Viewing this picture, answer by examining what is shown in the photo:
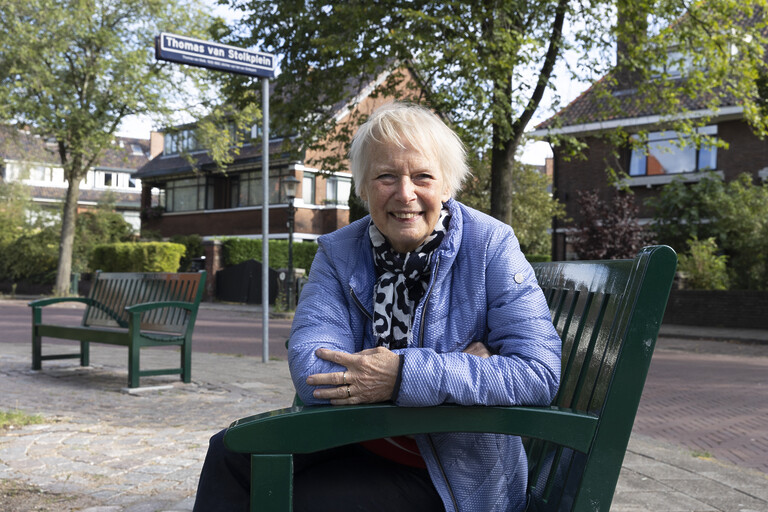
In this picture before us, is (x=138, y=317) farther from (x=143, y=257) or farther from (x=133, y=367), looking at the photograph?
(x=143, y=257)

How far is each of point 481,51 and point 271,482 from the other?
12.8 metres

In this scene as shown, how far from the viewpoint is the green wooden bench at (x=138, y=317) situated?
22.7 feet

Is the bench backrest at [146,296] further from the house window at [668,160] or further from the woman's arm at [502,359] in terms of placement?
the house window at [668,160]

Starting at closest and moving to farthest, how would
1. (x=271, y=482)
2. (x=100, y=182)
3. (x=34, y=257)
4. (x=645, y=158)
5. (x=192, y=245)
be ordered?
(x=271, y=482) → (x=645, y=158) → (x=192, y=245) → (x=34, y=257) → (x=100, y=182)

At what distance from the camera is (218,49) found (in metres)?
7.68

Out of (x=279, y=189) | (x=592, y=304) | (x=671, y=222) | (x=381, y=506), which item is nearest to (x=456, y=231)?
(x=592, y=304)

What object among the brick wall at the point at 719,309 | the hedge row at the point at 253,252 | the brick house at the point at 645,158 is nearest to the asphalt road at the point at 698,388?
the brick wall at the point at 719,309

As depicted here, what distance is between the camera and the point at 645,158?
26.4 m

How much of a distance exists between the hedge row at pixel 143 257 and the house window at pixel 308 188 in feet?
18.9

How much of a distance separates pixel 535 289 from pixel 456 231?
0.26m

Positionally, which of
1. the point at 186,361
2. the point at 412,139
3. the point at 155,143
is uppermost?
the point at 155,143

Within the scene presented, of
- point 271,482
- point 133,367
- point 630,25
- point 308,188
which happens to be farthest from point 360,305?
point 308,188

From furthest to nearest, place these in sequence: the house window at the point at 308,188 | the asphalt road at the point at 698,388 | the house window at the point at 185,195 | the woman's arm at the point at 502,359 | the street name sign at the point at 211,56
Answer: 1. the house window at the point at 185,195
2. the house window at the point at 308,188
3. the street name sign at the point at 211,56
4. the asphalt road at the point at 698,388
5. the woman's arm at the point at 502,359

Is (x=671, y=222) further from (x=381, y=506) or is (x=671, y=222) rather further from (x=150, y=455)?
(x=381, y=506)
